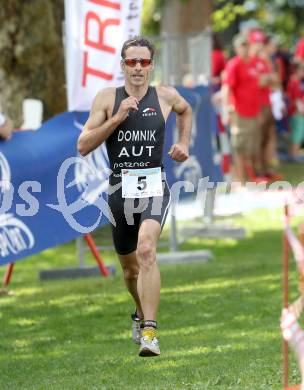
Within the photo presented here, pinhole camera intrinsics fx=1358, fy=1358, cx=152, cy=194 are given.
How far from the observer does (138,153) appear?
8992 millimetres

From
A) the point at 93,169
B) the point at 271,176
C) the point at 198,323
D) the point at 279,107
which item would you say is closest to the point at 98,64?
the point at 93,169

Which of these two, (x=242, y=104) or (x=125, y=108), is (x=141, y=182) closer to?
(x=125, y=108)

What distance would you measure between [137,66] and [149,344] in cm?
186

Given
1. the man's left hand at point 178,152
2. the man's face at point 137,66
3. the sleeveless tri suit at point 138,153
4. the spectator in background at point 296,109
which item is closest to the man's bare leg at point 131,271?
the sleeveless tri suit at point 138,153

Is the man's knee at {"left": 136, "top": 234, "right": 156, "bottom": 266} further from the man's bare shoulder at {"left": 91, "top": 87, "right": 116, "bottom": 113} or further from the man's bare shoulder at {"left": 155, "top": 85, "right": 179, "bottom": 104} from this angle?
the man's bare shoulder at {"left": 155, "top": 85, "right": 179, "bottom": 104}

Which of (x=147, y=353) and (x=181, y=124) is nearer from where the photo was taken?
(x=147, y=353)

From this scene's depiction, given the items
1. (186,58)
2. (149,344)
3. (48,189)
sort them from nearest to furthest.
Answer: (149,344), (48,189), (186,58)

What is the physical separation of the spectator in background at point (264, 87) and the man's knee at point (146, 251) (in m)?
12.7

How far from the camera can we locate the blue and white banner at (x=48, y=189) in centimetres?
1123

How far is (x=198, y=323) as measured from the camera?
10.5 metres

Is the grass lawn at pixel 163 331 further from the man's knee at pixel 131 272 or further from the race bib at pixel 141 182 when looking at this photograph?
the race bib at pixel 141 182

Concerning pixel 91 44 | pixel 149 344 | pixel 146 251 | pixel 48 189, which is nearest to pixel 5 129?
pixel 48 189

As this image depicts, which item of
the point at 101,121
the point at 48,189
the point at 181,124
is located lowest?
the point at 48,189

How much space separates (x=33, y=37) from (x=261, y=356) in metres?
8.01
